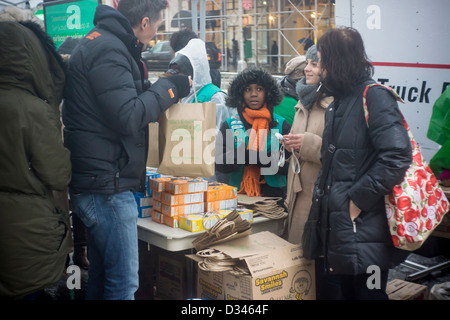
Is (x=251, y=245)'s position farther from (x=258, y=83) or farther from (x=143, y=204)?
(x=258, y=83)

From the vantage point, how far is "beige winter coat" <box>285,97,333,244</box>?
334cm

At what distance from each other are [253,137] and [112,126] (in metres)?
1.53

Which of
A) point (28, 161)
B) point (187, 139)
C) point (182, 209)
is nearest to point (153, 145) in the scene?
point (187, 139)

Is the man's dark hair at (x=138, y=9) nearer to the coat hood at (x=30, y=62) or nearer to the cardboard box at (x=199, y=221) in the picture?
the coat hood at (x=30, y=62)

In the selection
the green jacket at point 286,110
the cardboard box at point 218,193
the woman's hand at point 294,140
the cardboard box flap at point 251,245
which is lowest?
the cardboard box flap at point 251,245

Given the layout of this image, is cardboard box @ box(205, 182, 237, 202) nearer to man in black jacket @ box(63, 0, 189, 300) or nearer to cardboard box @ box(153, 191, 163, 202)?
cardboard box @ box(153, 191, 163, 202)

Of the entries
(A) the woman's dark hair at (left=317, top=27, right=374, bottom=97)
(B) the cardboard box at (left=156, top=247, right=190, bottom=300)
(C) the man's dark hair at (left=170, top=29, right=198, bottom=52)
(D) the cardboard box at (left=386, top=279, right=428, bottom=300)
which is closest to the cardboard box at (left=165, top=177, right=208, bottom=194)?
(B) the cardboard box at (left=156, top=247, right=190, bottom=300)

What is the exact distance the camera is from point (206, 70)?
14.7 ft

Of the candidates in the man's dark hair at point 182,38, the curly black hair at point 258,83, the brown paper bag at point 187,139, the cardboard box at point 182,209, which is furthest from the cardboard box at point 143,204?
the man's dark hair at point 182,38

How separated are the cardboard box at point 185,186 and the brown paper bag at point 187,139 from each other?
26 cm

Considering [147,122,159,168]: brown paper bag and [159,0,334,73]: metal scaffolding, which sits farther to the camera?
[159,0,334,73]: metal scaffolding

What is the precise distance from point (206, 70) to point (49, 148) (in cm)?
237

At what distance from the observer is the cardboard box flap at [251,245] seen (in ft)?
9.50

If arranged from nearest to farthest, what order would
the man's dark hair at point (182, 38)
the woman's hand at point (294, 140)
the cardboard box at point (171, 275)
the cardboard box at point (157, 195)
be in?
the cardboard box at point (157, 195), the woman's hand at point (294, 140), the cardboard box at point (171, 275), the man's dark hair at point (182, 38)
